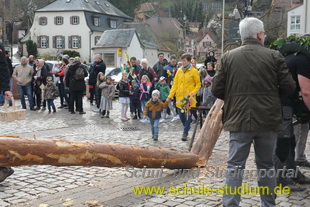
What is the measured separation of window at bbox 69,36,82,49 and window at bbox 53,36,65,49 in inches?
48.6

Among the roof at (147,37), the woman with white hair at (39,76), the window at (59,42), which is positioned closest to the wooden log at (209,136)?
the woman with white hair at (39,76)

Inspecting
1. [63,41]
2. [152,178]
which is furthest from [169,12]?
[152,178]

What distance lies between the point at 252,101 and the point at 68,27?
61577 mm

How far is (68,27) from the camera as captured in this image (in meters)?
63.2

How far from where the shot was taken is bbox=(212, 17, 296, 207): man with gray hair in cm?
414

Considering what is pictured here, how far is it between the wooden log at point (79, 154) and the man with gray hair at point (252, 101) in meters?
1.78

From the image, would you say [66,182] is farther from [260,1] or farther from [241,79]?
[260,1]

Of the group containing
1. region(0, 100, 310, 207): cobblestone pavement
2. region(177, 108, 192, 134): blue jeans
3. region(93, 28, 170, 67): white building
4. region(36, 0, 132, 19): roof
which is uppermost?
region(36, 0, 132, 19): roof

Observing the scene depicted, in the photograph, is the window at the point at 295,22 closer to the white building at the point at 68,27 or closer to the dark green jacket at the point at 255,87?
the white building at the point at 68,27

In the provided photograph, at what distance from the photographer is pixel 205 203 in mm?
4941

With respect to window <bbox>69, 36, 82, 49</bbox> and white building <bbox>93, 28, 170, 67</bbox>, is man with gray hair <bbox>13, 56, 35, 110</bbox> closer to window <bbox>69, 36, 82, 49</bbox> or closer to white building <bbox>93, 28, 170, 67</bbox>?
white building <bbox>93, 28, 170, 67</bbox>

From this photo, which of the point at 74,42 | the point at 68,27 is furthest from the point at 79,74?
the point at 68,27

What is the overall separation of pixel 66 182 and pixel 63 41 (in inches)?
2347

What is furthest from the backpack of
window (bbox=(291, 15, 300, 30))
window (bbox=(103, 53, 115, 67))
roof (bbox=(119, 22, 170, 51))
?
window (bbox=(291, 15, 300, 30))
